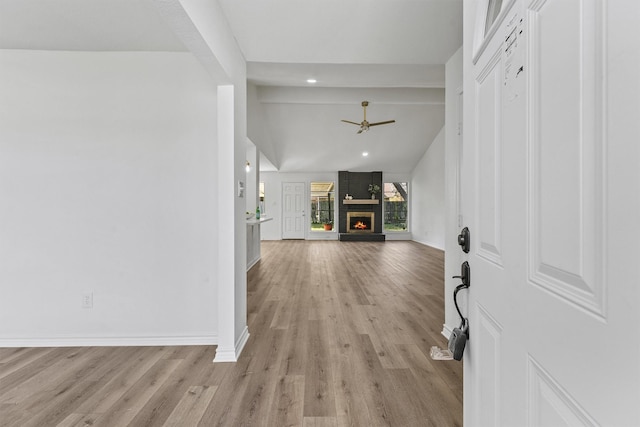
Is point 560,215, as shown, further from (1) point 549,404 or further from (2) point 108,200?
(2) point 108,200

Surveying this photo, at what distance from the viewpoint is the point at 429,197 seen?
8.94m

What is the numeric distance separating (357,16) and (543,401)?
2.42 metres

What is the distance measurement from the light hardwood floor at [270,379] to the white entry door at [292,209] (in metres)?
7.22

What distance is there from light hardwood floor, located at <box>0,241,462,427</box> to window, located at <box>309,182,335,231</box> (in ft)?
24.6

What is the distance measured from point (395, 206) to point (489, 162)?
401 inches

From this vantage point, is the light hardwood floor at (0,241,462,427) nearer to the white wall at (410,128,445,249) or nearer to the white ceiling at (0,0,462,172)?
the white ceiling at (0,0,462,172)

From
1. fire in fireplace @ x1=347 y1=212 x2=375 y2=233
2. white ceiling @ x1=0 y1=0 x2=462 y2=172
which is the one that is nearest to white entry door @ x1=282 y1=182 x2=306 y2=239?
fire in fireplace @ x1=347 y1=212 x2=375 y2=233

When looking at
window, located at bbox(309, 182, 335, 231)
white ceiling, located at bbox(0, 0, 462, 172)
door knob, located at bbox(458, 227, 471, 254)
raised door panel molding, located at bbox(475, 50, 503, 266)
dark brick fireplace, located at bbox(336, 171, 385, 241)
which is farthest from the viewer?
window, located at bbox(309, 182, 335, 231)

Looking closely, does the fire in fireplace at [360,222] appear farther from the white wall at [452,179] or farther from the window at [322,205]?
the white wall at [452,179]

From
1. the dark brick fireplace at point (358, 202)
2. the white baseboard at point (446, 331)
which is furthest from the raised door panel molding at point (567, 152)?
the dark brick fireplace at point (358, 202)

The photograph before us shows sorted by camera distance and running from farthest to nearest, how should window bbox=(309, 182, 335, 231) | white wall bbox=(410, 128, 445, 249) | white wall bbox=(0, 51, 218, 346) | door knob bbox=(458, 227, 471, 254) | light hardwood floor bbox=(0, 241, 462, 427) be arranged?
window bbox=(309, 182, 335, 231) → white wall bbox=(410, 128, 445, 249) → white wall bbox=(0, 51, 218, 346) → light hardwood floor bbox=(0, 241, 462, 427) → door knob bbox=(458, 227, 471, 254)

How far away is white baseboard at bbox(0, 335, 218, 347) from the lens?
8.20 ft

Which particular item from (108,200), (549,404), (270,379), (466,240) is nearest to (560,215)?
(549,404)

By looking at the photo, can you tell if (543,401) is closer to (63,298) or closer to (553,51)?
(553,51)
